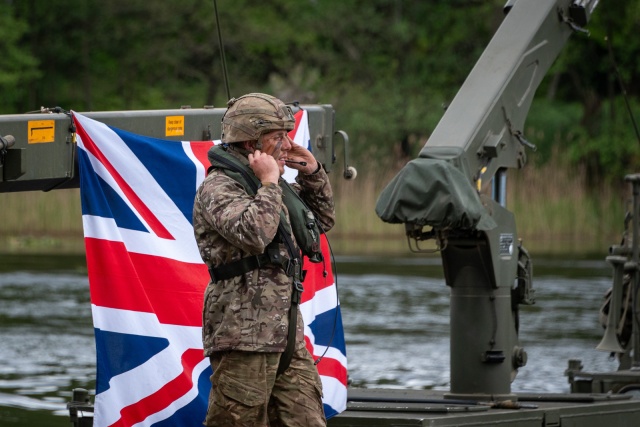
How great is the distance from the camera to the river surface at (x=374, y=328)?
12562 millimetres

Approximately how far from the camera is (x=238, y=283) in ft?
18.9

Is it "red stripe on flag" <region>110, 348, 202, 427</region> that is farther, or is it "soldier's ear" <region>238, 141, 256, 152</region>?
"red stripe on flag" <region>110, 348, 202, 427</region>

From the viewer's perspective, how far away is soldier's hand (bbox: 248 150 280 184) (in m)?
5.77

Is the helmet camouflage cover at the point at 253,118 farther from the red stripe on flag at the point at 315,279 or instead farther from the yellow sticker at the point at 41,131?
the red stripe on flag at the point at 315,279

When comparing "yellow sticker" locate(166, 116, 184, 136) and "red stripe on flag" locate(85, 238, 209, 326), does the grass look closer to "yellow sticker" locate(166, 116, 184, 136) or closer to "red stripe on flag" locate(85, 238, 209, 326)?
"yellow sticker" locate(166, 116, 184, 136)

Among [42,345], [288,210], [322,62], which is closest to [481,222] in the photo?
[288,210]

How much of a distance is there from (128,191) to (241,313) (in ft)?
4.51

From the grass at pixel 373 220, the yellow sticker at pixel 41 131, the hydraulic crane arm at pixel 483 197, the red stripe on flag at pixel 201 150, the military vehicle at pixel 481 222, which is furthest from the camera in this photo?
the grass at pixel 373 220

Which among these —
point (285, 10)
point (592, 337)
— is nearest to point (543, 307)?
point (592, 337)

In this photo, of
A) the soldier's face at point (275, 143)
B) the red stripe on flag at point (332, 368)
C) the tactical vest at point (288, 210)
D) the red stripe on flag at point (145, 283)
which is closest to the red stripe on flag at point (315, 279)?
the red stripe on flag at point (332, 368)

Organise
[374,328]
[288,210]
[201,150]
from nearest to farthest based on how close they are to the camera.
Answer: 1. [288,210]
2. [201,150]
3. [374,328]

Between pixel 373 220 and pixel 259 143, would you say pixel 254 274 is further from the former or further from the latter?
pixel 373 220

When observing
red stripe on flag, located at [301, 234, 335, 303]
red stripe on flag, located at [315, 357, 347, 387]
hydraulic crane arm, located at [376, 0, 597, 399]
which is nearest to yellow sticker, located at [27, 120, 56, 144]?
red stripe on flag, located at [301, 234, 335, 303]

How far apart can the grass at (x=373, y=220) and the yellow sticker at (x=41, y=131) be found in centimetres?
2004
